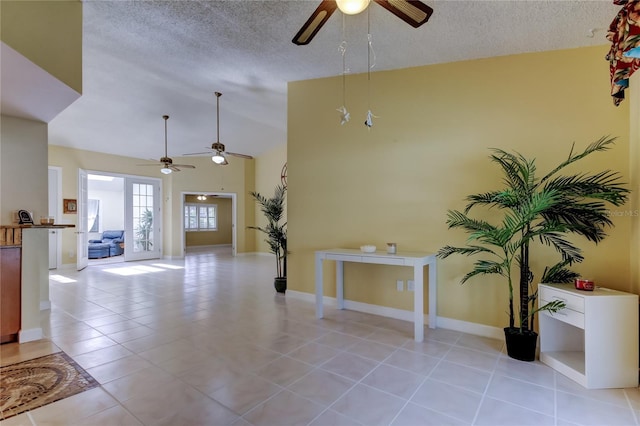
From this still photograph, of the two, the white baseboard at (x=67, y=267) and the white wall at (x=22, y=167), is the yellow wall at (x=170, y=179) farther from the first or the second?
the white wall at (x=22, y=167)

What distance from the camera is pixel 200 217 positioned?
12.9m

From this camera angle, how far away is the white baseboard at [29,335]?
3016 millimetres

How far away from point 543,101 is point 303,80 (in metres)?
3.04

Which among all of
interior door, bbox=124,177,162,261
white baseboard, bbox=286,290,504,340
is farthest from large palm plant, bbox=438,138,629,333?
interior door, bbox=124,177,162,261

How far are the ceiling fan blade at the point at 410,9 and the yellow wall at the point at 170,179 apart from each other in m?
8.36

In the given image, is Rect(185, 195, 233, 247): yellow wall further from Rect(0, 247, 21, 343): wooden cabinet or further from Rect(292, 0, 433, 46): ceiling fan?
Rect(292, 0, 433, 46): ceiling fan

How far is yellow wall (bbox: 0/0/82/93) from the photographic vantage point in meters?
2.20

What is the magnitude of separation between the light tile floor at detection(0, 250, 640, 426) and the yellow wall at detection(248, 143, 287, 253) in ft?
20.1

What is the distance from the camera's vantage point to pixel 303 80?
15.0 feet

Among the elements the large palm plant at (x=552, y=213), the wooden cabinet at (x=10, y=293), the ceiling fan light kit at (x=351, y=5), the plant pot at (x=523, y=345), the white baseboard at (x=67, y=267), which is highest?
the ceiling fan light kit at (x=351, y=5)

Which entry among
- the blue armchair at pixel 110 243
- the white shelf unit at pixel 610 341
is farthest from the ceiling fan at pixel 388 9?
the blue armchair at pixel 110 243

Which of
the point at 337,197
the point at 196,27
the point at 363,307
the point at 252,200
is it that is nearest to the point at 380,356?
the point at 363,307

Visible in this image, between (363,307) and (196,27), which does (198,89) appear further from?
(363,307)

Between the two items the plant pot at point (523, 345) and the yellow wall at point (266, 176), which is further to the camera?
the yellow wall at point (266, 176)
